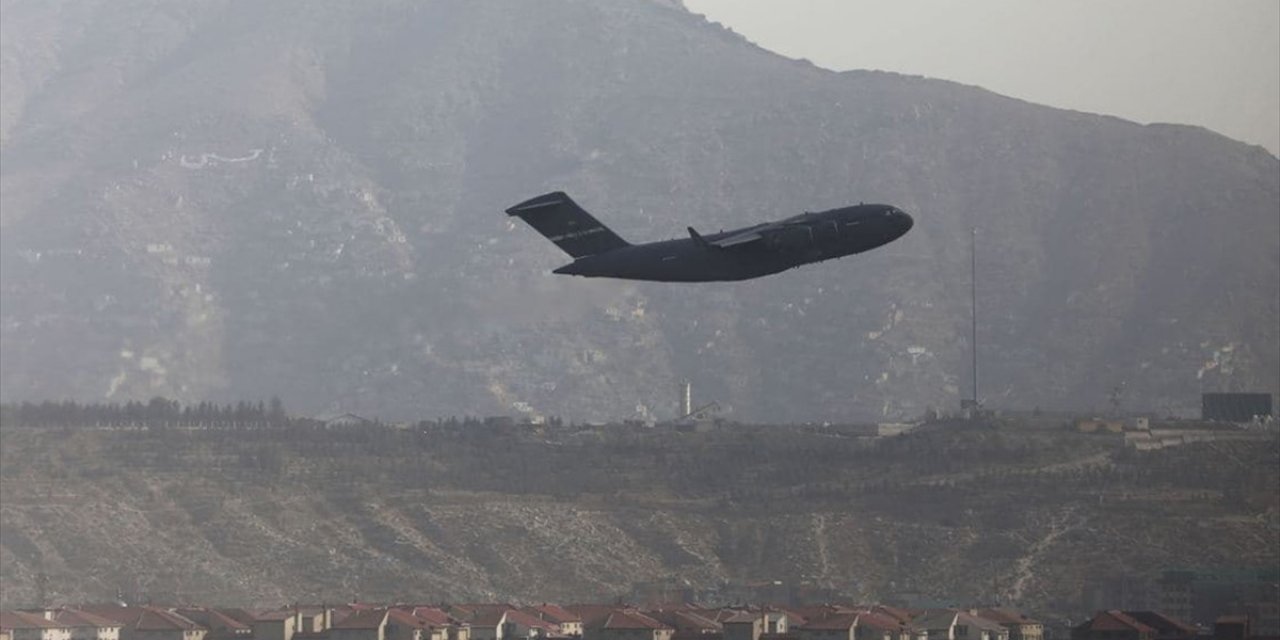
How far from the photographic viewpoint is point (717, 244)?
338 ft

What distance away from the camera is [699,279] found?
103500mm

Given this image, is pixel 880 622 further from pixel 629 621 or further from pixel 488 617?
pixel 488 617

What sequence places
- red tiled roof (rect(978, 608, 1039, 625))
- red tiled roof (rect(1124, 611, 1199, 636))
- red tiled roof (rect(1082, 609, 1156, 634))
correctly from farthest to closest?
red tiled roof (rect(978, 608, 1039, 625)) → red tiled roof (rect(1124, 611, 1199, 636)) → red tiled roof (rect(1082, 609, 1156, 634))

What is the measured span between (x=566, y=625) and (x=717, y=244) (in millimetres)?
46975

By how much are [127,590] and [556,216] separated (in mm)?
79125

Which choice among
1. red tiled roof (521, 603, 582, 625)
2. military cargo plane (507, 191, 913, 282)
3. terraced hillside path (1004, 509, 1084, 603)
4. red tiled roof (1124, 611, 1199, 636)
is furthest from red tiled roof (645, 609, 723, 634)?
military cargo plane (507, 191, 913, 282)

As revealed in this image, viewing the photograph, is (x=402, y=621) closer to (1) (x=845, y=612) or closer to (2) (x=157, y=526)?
(1) (x=845, y=612)

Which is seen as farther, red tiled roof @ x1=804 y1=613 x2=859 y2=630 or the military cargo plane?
red tiled roof @ x1=804 y1=613 x2=859 y2=630

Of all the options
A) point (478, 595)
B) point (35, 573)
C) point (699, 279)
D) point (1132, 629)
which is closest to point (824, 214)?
point (699, 279)

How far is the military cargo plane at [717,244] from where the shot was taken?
4077 inches

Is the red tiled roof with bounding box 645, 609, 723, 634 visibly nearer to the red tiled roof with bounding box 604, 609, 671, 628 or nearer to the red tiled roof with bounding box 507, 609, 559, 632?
the red tiled roof with bounding box 604, 609, 671, 628

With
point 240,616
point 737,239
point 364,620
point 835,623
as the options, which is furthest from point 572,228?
point 240,616

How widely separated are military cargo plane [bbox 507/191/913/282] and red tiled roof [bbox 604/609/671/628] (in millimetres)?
36199

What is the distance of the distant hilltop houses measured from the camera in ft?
460
